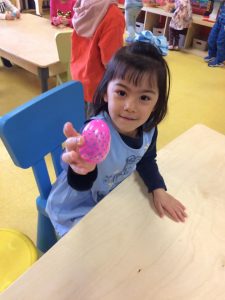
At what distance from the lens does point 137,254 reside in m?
0.54

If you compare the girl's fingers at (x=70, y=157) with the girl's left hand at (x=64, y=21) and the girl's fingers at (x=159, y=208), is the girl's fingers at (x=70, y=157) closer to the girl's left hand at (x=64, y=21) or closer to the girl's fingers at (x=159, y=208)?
the girl's fingers at (x=159, y=208)

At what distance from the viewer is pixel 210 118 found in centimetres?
240

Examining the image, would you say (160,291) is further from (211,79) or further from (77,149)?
(211,79)

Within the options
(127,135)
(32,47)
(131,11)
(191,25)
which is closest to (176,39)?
(191,25)

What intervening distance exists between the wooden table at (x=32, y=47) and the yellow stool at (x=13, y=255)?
1.08m

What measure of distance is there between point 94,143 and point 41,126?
0.32 m

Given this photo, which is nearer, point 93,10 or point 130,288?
point 130,288

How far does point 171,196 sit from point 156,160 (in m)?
0.15

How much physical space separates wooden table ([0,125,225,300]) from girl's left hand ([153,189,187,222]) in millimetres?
17

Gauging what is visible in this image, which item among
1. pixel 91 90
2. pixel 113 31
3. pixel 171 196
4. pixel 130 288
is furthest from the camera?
pixel 91 90

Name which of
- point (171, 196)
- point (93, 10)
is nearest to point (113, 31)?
point (93, 10)

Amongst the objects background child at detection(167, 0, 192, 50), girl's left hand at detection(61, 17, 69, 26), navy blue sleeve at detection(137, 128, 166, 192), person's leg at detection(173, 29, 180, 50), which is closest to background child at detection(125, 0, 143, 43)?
girl's left hand at detection(61, 17, 69, 26)

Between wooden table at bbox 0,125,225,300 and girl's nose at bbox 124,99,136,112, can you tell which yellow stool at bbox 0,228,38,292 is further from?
girl's nose at bbox 124,99,136,112

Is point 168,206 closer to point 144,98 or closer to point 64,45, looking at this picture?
point 144,98
